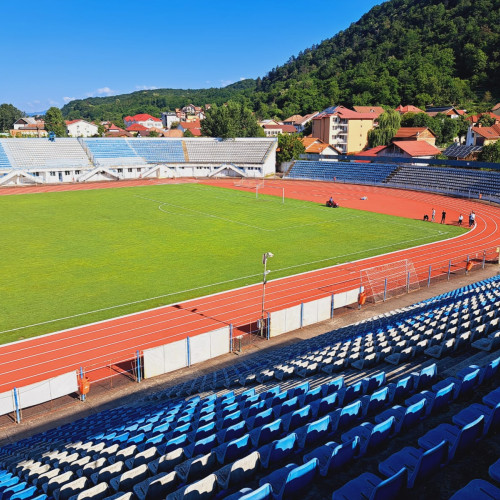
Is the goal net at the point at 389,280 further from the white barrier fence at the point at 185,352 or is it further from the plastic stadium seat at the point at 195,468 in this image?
the plastic stadium seat at the point at 195,468

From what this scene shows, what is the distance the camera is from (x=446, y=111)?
120375 millimetres

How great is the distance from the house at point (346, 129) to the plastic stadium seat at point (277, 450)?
110911mm

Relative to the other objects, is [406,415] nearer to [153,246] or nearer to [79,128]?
[153,246]

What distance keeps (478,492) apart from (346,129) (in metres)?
115

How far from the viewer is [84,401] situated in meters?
15.5

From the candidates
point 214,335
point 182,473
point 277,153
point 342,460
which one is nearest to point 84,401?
point 214,335

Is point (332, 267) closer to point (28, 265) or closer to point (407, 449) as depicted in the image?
point (28, 265)

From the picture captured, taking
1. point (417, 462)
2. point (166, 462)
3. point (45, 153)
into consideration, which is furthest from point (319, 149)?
point (417, 462)

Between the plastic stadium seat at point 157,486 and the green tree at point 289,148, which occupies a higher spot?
the green tree at point 289,148

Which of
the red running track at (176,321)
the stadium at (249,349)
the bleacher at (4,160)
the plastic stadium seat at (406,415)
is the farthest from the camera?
the bleacher at (4,160)

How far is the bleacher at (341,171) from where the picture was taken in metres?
72.1

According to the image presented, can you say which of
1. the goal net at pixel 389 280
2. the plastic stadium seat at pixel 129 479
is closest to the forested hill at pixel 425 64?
Result: the goal net at pixel 389 280

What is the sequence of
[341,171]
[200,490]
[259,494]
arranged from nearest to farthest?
[259,494]
[200,490]
[341,171]

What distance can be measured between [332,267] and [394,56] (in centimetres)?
15344
